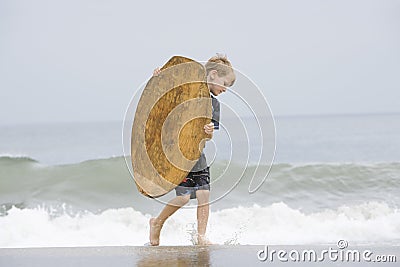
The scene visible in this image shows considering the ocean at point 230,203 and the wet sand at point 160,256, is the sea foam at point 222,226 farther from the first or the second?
the wet sand at point 160,256

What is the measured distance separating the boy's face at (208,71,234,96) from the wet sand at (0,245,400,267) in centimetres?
97

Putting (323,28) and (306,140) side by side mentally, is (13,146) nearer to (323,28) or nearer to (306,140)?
(306,140)

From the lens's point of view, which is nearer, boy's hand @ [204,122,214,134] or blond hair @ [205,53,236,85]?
boy's hand @ [204,122,214,134]

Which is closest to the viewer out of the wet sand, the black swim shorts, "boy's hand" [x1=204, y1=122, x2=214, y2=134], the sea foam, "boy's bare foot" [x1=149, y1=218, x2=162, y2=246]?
the wet sand

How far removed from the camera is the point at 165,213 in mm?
3799

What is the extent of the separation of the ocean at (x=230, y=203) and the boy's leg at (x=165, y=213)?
88 cm

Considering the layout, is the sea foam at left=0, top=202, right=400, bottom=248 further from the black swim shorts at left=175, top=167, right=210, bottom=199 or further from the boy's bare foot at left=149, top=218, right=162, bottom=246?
the black swim shorts at left=175, top=167, right=210, bottom=199

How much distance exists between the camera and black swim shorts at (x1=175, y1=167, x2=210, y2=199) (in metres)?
3.70

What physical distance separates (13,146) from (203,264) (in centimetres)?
1664

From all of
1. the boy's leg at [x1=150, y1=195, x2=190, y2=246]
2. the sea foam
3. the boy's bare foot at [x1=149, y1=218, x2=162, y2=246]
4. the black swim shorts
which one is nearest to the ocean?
the sea foam

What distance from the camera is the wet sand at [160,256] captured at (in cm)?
286

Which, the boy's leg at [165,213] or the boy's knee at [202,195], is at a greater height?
the boy's knee at [202,195]

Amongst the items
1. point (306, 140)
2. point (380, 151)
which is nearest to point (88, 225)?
point (380, 151)

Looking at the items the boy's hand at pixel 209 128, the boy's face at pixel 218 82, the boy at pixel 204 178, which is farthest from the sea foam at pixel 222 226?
the boy's hand at pixel 209 128
